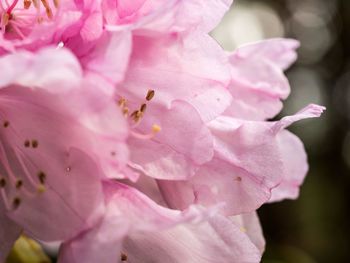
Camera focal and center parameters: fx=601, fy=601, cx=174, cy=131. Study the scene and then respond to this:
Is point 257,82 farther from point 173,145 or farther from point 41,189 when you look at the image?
point 41,189

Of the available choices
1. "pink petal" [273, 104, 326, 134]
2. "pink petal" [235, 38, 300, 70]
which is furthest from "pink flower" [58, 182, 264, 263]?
"pink petal" [235, 38, 300, 70]

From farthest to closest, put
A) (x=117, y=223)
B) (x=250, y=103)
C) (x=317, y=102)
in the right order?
(x=317, y=102)
(x=250, y=103)
(x=117, y=223)

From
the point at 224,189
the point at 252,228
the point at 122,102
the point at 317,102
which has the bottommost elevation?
the point at 317,102

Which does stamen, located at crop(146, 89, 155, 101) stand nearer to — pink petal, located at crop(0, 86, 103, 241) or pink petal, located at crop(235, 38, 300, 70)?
pink petal, located at crop(0, 86, 103, 241)

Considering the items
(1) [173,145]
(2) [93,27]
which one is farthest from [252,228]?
(2) [93,27]

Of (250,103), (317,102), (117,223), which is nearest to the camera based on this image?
(117,223)

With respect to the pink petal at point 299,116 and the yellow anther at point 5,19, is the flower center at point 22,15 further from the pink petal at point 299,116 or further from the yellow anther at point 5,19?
the pink petal at point 299,116

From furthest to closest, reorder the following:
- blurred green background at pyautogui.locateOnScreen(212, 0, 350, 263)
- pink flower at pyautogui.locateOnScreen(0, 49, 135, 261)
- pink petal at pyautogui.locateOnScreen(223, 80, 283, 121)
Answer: blurred green background at pyautogui.locateOnScreen(212, 0, 350, 263), pink petal at pyautogui.locateOnScreen(223, 80, 283, 121), pink flower at pyautogui.locateOnScreen(0, 49, 135, 261)
